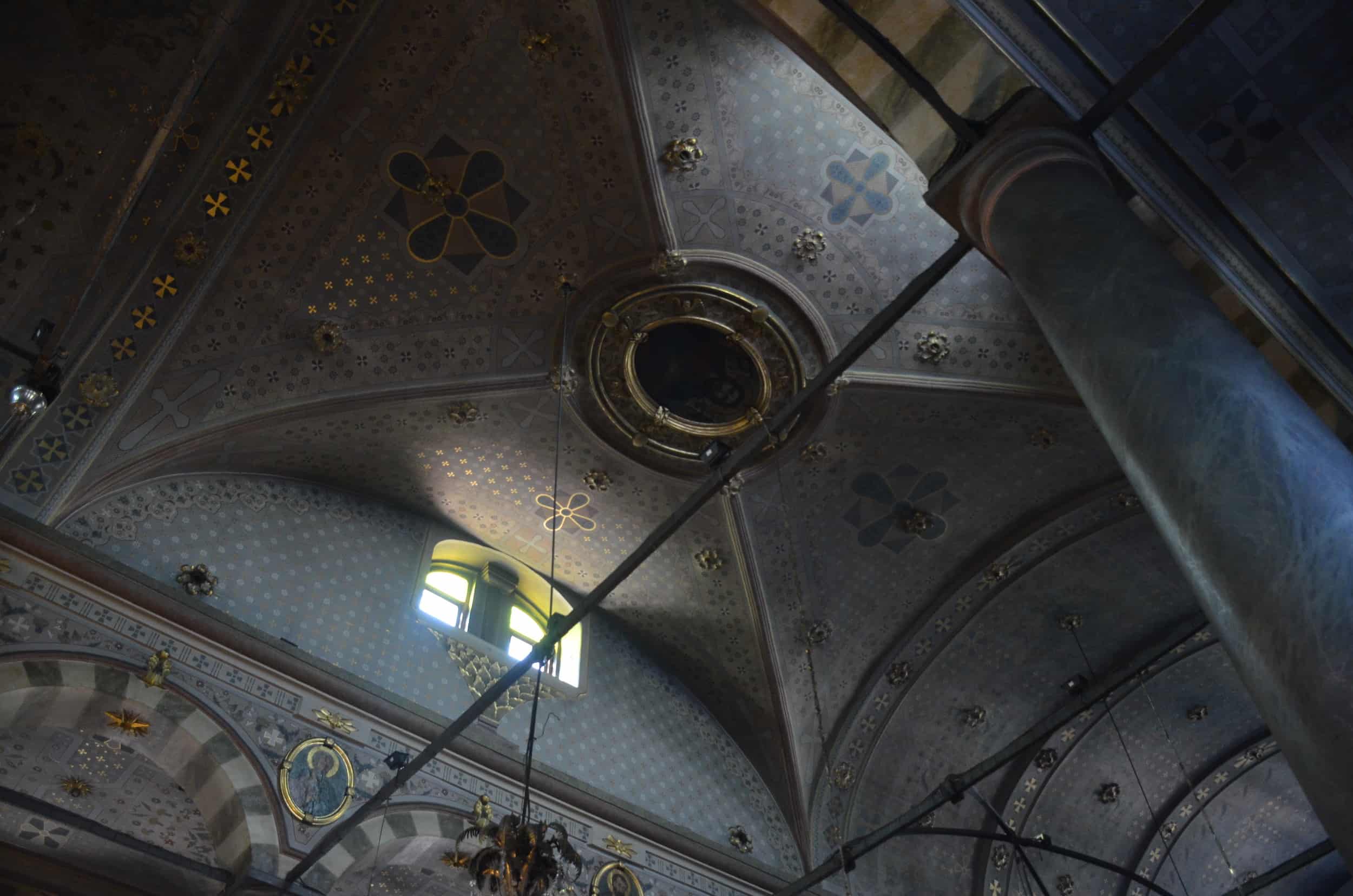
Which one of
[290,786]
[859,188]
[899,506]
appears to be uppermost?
[859,188]

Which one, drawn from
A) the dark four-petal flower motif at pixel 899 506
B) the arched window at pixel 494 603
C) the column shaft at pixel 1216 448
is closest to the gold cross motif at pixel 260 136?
the arched window at pixel 494 603

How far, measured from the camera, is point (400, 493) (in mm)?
9234

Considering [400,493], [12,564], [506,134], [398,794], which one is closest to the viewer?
[12,564]

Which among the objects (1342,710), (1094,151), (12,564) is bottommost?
(1342,710)

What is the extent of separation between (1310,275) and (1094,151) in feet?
7.93

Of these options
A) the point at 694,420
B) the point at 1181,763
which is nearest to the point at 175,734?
the point at 694,420

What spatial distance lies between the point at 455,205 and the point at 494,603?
388cm

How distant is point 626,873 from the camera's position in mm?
8281

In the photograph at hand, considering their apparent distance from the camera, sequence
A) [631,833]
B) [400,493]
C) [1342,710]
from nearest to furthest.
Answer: [1342,710]
[631,833]
[400,493]

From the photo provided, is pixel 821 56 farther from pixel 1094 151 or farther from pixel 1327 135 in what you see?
pixel 1327 135

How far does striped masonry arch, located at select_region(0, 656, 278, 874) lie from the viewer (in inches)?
244

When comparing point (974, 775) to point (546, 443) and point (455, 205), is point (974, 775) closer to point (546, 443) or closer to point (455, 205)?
point (546, 443)

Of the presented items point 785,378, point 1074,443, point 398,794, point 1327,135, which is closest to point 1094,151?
point 1327,135

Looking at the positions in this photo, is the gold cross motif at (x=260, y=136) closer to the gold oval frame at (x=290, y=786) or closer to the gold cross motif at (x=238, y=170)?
the gold cross motif at (x=238, y=170)
